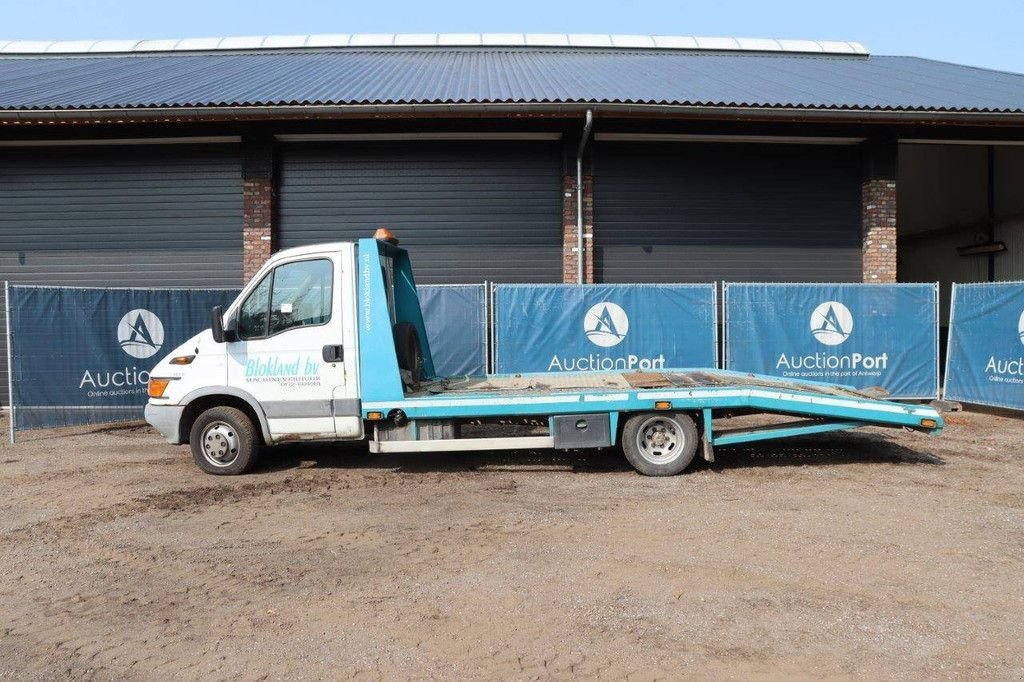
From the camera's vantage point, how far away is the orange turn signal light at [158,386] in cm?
726

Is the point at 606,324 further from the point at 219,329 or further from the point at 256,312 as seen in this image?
the point at 219,329

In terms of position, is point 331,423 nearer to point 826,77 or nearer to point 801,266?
point 801,266

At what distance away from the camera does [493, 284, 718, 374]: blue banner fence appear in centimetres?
1090

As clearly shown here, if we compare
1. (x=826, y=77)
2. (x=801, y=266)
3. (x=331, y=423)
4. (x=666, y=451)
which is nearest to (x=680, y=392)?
(x=666, y=451)

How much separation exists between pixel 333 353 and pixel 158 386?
2000 millimetres

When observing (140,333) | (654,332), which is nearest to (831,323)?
(654,332)

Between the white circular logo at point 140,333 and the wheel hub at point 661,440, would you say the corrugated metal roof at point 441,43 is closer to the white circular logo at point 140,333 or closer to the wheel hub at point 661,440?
the white circular logo at point 140,333

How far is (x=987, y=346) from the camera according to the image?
1057 cm

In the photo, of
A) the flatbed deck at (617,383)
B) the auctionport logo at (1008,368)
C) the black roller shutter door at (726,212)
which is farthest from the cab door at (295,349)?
the auctionport logo at (1008,368)

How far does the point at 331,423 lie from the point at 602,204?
26.2 feet

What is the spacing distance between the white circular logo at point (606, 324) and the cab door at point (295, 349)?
16.1 ft

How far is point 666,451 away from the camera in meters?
7.17

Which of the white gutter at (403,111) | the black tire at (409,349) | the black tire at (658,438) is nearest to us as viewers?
the black tire at (658,438)

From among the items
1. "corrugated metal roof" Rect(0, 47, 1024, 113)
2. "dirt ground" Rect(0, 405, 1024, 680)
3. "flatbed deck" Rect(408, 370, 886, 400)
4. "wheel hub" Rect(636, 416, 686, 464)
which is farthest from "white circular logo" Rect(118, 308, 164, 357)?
"wheel hub" Rect(636, 416, 686, 464)
